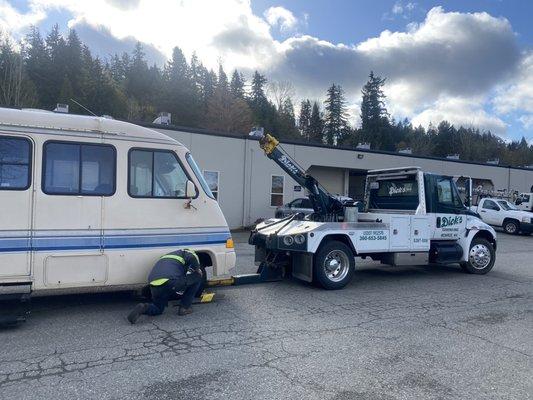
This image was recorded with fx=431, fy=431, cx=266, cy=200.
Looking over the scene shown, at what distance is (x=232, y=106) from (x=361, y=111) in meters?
27.4

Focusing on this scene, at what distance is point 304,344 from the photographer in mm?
5402

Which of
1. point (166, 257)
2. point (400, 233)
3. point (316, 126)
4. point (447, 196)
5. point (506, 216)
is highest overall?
point (316, 126)

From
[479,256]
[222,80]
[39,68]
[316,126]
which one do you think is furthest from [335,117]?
[479,256]

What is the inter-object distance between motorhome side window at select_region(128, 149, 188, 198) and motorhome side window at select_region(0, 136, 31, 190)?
1397 millimetres

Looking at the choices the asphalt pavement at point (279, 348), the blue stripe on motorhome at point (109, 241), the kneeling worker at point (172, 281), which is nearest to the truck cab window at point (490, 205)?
the asphalt pavement at point (279, 348)

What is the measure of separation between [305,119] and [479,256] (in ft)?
250

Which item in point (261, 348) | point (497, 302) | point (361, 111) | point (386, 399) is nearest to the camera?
point (386, 399)

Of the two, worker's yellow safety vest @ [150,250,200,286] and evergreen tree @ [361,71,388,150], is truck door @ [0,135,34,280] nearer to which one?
worker's yellow safety vest @ [150,250,200,286]

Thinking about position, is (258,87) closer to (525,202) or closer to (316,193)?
(525,202)

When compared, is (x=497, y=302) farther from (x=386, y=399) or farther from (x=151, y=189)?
(x=151, y=189)

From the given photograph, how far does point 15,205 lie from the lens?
5902 mm

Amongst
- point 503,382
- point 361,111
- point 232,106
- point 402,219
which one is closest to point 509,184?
point 402,219

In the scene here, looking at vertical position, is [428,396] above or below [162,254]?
below

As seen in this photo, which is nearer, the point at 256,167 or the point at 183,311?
the point at 183,311
